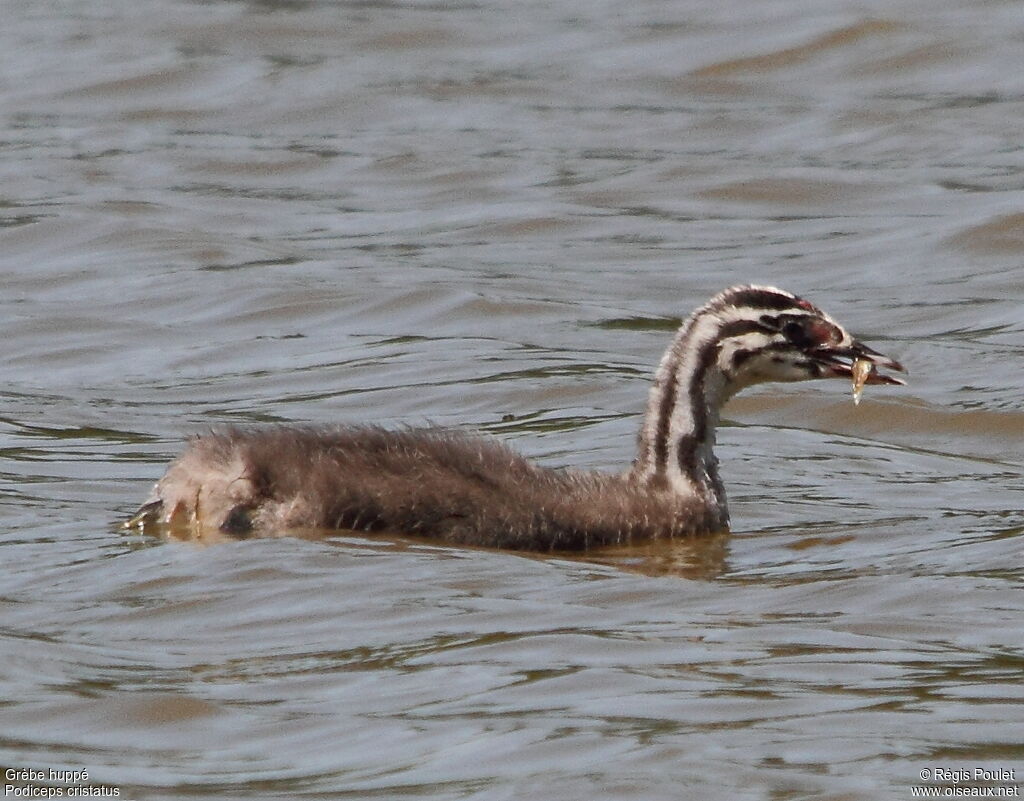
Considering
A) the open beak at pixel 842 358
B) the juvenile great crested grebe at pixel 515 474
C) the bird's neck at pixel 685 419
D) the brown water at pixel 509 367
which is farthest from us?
the open beak at pixel 842 358

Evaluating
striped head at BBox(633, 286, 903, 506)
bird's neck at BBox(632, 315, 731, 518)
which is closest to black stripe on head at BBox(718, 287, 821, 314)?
striped head at BBox(633, 286, 903, 506)

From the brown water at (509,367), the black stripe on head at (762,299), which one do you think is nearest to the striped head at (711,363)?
the black stripe on head at (762,299)

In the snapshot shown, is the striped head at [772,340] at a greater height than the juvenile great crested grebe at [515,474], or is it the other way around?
the striped head at [772,340]

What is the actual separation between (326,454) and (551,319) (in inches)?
241

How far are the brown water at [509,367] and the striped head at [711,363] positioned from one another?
1.29 ft

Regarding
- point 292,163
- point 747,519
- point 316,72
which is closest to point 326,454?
point 747,519

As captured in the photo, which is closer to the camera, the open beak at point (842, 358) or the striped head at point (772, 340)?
the striped head at point (772, 340)

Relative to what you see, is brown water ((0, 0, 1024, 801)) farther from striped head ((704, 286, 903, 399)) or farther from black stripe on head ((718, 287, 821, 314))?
black stripe on head ((718, 287, 821, 314))

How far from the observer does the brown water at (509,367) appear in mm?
7762

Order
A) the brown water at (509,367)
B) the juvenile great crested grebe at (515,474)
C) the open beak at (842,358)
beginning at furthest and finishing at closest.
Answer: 1. the open beak at (842,358)
2. the juvenile great crested grebe at (515,474)
3. the brown water at (509,367)

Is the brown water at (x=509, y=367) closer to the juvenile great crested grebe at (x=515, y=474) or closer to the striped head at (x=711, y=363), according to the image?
the juvenile great crested grebe at (x=515, y=474)

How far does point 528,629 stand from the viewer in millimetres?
8820

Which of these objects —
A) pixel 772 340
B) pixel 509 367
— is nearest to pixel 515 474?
pixel 772 340

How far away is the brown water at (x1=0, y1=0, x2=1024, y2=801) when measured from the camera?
7762 mm
